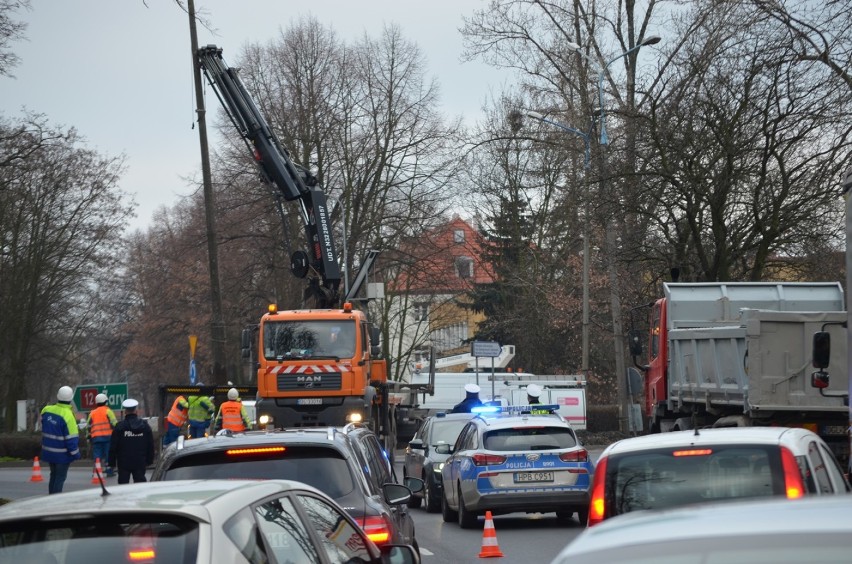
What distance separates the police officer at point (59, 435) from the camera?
18.5 meters

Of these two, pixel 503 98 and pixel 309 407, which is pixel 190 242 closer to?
pixel 503 98

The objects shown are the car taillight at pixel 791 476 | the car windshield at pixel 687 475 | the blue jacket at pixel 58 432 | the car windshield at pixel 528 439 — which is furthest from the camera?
the blue jacket at pixel 58 432

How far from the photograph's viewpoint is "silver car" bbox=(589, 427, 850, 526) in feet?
25.7

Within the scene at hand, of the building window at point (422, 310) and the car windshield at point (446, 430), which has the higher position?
the building window at point (422, 310)

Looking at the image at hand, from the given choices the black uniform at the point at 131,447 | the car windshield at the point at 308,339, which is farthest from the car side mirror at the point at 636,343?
the black uniform at the point at 131,447

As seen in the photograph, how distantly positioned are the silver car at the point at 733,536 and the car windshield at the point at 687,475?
4604 millimetres

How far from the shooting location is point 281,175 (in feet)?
96.3

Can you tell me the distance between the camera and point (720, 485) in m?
8.00

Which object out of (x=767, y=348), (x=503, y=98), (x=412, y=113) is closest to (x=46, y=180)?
(x=412, y=113)

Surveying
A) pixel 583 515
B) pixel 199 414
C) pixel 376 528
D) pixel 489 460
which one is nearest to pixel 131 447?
pixel 489 460

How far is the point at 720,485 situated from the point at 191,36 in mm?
24573

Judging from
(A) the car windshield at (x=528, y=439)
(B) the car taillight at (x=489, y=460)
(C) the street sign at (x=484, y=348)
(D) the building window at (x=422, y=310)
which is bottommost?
(B) the car taillight at (x=489, y=460)

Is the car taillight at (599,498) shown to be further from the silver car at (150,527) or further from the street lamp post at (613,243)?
the street lamp post at (613,243)

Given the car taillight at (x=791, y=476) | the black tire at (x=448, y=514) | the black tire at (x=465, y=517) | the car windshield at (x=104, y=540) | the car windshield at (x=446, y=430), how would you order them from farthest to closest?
the car windshield at (x=446, y=430)
the black tire at (x=448, y=514)
the black tire at (x=465, y=517)
the car taillight at (x=791, y=476)
the car windshield at (x=104, y=540)
